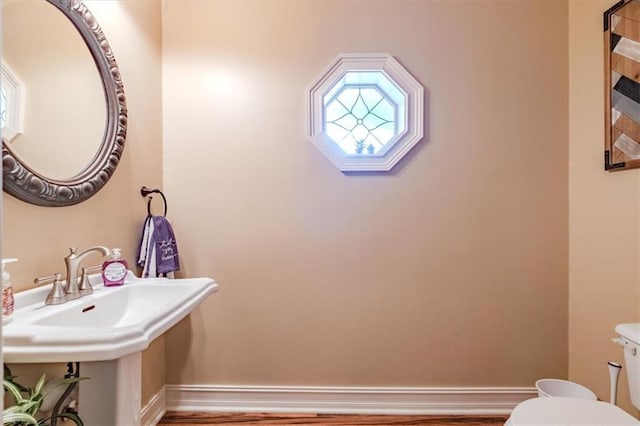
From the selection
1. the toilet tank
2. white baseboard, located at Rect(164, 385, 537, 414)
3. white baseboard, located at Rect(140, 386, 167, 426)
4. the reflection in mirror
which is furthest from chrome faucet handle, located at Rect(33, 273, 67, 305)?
the toilet tank

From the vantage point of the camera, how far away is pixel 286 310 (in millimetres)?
1784

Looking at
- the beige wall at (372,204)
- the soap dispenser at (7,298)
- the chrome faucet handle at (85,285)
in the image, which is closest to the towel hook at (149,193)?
the beige wall at (372,204)

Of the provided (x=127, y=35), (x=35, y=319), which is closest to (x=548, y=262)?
(x=35, y=319)

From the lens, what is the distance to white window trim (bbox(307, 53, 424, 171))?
68.2 inches

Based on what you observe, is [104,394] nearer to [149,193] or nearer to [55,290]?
[55,290]

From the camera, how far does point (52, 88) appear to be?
3.73 feet

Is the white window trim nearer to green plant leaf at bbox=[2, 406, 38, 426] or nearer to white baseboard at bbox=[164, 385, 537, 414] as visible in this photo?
white baseboard at bbox=[164, 385, 537, 414]

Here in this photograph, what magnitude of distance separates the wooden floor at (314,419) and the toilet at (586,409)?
723 mm

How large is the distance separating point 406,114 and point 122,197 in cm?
150

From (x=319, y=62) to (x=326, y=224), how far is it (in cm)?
91

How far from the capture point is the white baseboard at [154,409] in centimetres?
159

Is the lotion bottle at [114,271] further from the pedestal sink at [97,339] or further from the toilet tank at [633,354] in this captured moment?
the toilet tank at [633,354]

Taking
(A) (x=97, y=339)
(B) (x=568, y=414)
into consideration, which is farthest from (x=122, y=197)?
(B) (x=568, y=414)

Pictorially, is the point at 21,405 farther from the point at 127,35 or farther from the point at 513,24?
the point at 513,24
